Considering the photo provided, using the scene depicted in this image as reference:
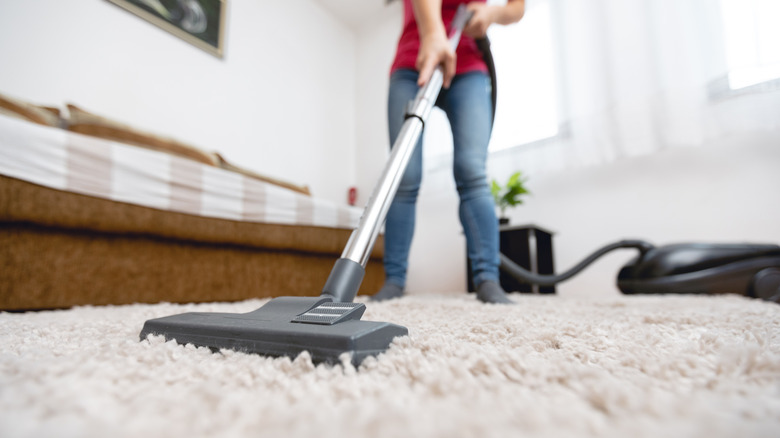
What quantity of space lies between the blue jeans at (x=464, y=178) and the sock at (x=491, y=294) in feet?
0.07

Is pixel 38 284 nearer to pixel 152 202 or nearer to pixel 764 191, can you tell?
pixel 152 202

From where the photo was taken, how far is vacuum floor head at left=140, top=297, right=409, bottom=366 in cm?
26

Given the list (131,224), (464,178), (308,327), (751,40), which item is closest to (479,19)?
(464,178)

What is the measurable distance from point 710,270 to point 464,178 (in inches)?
34.2

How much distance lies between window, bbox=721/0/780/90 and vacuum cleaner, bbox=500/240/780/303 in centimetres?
64

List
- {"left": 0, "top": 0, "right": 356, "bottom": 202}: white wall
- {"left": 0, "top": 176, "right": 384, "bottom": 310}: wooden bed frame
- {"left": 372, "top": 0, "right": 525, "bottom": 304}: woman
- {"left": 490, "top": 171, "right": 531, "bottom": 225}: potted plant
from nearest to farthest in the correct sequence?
{"left": 0, "top": 176, "right": 384, "bottom": 310}: wooden bed frame → {"left": 372, "top": 0, "right": 525, "bottom": 304}: woman → {"left": 0, "top": 0, "right": 356, "bottom": 202}: white wall → {"left": 490, "top": 171, "right": 531, "bottom": 225}: potted plant

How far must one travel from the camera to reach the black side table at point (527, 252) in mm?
1503

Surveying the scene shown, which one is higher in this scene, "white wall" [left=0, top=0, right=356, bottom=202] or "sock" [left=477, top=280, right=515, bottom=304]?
"white wall" [left=0, top=0, right=356, bottom=202]

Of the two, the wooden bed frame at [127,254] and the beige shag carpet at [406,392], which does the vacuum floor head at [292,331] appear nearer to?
the beige shag carpet at [406,392]

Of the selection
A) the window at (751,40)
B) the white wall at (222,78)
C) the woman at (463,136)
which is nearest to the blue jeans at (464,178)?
the woman at (463,136)

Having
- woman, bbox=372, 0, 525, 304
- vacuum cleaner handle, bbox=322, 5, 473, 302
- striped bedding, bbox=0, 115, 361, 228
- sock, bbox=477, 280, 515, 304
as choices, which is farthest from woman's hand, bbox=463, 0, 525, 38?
striped bedding, bbox=0, 115, 361, 228

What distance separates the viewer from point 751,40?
1.29 m

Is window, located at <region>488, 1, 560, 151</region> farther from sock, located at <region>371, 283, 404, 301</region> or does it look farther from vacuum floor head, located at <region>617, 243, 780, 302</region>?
sock, located at <region>371, 283, 404, 301</region>

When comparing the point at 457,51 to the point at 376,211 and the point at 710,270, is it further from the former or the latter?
the point at 710,270
